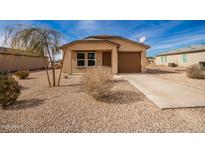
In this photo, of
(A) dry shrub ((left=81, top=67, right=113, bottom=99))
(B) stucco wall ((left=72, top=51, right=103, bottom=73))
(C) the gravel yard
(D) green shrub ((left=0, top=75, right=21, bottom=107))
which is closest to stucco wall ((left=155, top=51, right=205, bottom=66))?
(B) stucco wall ((left=72, top=51, right=103, bottom=73))

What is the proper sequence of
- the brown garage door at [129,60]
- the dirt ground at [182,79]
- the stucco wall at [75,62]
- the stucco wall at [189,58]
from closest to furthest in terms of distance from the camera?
the dirt ground at [182,79] < the stucco wall at [75,62] < the brown garage door at [129,60] < the stucco wall at [189,58]

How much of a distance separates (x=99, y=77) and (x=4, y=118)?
3369 mm

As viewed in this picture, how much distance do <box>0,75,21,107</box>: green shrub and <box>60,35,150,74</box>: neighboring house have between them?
752cm

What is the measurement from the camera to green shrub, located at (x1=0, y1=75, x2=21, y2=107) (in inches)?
183

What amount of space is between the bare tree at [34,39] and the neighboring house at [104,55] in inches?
187

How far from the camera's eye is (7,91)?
4.75m

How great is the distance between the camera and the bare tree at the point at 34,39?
6.77 m

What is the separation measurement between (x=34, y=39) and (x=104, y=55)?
853 cm

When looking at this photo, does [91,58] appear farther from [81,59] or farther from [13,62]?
[13,62]

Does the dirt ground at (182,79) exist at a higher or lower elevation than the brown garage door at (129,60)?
lower

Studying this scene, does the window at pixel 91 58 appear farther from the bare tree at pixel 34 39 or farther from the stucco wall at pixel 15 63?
the stucco wall at pixel 15 63

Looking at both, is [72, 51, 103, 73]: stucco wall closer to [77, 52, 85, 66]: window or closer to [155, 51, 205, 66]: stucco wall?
[77, 52, 85, 66]: window

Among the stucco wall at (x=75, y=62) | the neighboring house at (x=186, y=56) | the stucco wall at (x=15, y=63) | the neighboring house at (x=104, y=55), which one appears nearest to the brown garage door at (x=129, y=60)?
the neighboring house at (x=104, y=55)
